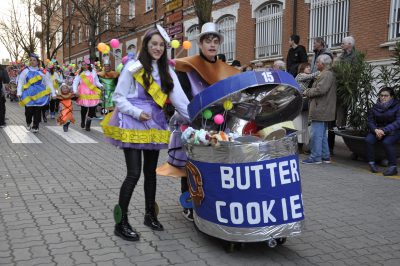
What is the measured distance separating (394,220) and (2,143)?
26.2 ft

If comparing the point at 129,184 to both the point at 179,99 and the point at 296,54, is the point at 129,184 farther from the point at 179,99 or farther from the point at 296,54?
the point at 296,54

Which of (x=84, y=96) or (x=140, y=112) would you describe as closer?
(x=140, y=112)

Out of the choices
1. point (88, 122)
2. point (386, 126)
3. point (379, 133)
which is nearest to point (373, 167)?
point (379, 133)

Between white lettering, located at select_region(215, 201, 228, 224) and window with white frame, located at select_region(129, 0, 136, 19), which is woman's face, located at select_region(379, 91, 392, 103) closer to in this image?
white lettering, located at select_region(215, 201, 228, 224)

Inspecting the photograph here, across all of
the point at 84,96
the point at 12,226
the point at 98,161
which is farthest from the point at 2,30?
the point at 12,226

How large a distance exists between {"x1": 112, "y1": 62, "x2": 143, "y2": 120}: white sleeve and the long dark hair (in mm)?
137

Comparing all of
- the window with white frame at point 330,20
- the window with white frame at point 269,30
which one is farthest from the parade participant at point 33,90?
the window with white frame at point 330,20

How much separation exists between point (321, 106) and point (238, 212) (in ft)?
15.3

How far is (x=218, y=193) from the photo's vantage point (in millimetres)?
3482

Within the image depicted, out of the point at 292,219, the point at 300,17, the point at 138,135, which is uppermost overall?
the point at 300,17

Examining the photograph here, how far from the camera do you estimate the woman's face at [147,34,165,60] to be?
152 inches

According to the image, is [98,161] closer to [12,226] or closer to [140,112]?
[12,226]

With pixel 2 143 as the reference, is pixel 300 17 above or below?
above

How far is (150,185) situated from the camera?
4.22 m
